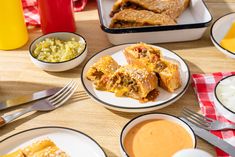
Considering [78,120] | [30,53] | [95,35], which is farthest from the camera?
[95,35]

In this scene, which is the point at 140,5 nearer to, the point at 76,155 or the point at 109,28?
the point at 109,28

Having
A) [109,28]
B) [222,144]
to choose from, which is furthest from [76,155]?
[109,28]

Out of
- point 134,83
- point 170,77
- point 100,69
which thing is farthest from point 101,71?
point 170,77

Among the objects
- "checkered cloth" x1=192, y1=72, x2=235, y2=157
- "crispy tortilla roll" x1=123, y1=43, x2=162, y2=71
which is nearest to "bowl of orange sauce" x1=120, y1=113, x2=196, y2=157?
"checkered cloth" x1=192, y1=72, x2=235, y2=157

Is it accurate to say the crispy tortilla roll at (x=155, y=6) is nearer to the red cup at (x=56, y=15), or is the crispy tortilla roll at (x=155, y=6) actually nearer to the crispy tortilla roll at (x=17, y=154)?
the red cup at (x=56, y=15)

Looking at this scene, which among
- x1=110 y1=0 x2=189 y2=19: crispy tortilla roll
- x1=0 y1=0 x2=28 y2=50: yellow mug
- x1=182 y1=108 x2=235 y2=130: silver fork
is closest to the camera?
x1=182 y1=108 x2=235 y2=130: silver fork

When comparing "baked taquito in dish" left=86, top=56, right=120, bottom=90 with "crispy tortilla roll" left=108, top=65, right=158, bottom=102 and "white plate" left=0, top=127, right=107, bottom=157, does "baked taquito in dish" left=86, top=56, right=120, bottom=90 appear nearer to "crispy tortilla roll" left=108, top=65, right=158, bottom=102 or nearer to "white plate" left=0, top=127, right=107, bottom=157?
"crispy tortilla roll" left=108, top=65, right=158, bottom=102
